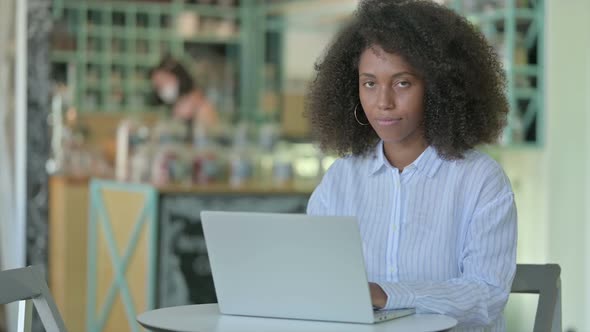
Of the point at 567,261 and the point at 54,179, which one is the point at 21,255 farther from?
the point at 567,261

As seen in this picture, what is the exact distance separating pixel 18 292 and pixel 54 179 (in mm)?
5215

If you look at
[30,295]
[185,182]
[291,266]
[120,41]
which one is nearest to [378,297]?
[291,266]

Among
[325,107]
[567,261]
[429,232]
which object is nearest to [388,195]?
[429,232]

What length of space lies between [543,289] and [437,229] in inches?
14.3

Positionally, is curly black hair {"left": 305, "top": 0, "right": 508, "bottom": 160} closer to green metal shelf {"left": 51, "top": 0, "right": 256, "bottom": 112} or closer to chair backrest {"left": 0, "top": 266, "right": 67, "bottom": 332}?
chair backrest {"left": 0, "top": 266, "right": 67, "bottom": 332}

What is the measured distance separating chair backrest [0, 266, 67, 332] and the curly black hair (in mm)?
718

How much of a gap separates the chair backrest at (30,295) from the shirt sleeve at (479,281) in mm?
677

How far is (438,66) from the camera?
7.48 feet

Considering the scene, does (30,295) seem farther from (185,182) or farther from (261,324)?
(185,182)

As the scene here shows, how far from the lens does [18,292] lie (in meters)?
2.22

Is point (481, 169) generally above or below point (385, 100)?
below

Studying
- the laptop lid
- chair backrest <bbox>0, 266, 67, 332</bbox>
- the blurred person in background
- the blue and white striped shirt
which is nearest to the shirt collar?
the blue and white striped shirt

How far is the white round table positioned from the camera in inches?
75.9

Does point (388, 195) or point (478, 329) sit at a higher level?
point (388, 195)
